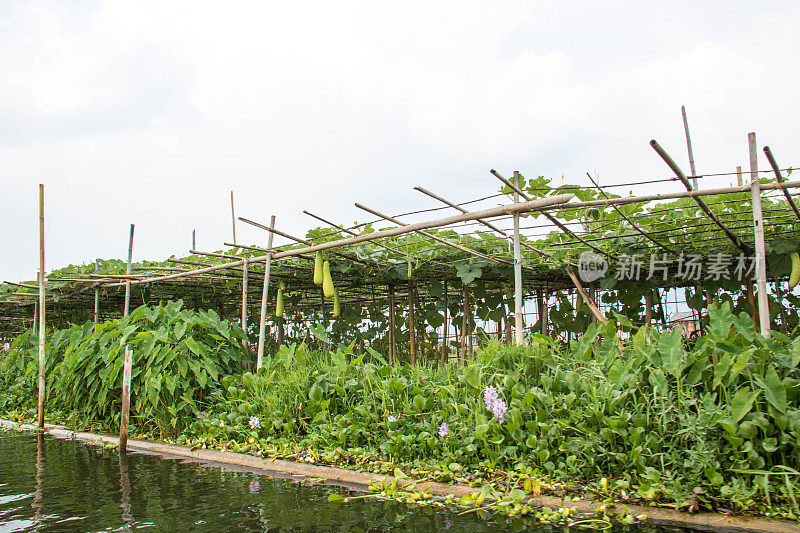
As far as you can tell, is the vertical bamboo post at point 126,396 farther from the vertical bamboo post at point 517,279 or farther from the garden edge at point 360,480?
the vertical bamboo post at point 517,279

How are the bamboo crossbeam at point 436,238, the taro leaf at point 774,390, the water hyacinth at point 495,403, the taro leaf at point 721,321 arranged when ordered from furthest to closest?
the bamboo crossbeam at point 436,238 → the water hyacinth at point 495,403 → the taro leaf at point 721,321 → the taro leaf at point 774,390

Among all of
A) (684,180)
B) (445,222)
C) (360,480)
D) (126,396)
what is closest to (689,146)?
(684,180)

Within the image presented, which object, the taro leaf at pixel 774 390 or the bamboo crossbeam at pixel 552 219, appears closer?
the taro leaf at pixel 774 390

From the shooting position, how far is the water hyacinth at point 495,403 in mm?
4704

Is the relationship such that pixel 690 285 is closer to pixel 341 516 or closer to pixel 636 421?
pixel 636 421

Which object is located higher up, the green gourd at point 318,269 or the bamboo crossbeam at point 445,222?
the bamboo crossbeam at point 445,222

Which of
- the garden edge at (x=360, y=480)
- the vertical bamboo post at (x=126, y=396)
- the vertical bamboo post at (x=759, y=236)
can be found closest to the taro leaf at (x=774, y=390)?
the garden edge at (x=360, y=480)

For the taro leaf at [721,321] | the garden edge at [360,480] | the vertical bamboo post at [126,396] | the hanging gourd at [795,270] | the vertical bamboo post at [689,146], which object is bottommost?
the garden edge at [360,480]

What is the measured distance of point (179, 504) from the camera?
14.8 ft

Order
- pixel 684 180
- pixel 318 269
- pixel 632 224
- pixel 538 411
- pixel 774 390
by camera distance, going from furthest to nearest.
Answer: pixel 318 269
pixel 632 224
pixel 684 180
pixel 538 411
pixel 774 390

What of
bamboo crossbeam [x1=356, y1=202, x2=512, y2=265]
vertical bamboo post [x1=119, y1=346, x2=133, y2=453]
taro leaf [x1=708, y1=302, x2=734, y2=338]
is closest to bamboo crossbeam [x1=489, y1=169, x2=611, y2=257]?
bamboo crossbeam [x1=356, y1=202, x2=512, y2=265]

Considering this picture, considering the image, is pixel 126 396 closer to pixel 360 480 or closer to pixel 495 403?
pixel 360 480

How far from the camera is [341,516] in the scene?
13.3 feet

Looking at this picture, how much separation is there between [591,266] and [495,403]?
5306 millimetres
